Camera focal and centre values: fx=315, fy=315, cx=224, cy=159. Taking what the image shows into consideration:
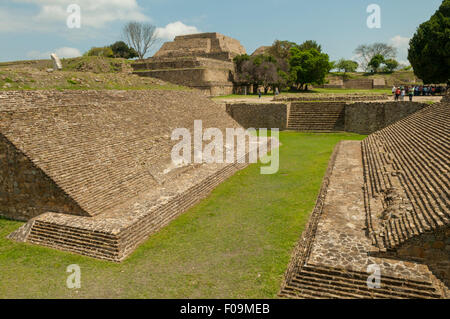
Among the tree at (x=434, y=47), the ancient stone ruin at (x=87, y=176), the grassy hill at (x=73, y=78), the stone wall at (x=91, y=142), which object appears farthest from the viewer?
the tree at (x=434, y=47)

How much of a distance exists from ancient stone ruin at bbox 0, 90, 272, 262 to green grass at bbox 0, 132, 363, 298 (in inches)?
11.9

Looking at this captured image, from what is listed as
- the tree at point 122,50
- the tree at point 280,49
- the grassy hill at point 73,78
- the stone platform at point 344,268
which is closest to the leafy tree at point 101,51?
the tree at point 122,50

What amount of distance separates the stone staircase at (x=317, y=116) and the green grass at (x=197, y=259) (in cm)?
1071

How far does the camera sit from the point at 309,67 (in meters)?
28.4

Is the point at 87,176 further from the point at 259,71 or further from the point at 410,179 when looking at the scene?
the point at 259,71

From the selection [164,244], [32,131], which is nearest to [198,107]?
[32,131]

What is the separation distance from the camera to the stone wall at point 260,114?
18766 millimetres

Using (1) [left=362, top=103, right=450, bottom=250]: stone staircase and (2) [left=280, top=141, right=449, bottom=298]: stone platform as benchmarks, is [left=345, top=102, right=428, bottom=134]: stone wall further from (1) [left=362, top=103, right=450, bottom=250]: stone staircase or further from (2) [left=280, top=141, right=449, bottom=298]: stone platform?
(2) [left=280, top=141, right=449, bottom=298]: stone platform

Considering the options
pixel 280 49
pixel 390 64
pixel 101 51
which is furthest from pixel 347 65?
pixel 101 51

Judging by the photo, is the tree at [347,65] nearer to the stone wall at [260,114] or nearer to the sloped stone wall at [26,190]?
the stone wall at [260,114]

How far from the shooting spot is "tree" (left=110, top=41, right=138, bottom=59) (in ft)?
124

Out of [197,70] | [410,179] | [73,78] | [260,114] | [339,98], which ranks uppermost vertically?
[197,70]

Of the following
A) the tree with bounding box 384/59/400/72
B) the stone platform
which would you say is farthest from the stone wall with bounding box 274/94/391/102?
the tree with bounding box 384/59/400/72

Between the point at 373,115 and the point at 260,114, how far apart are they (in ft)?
20.5
